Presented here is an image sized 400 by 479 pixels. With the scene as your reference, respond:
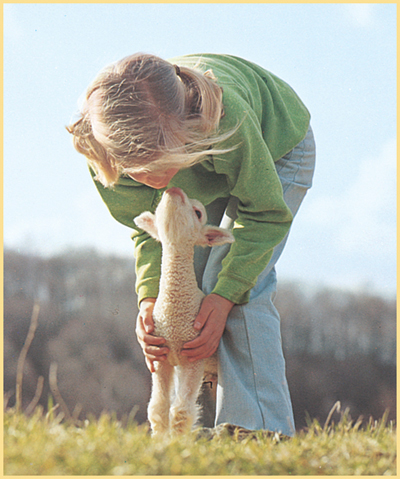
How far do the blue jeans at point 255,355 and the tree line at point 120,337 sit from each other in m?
20.2

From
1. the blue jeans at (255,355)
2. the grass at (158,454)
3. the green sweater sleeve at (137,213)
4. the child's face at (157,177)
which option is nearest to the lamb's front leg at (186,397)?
the blue jeans at (255,355)

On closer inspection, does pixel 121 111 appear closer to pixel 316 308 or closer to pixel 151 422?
pixel 151 422

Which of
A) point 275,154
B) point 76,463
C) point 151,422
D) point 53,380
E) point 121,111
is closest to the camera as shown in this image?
point 76,463

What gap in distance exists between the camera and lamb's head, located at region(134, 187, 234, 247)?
6.40 ft

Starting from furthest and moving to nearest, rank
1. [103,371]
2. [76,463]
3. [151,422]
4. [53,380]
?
[103,371], [151,422], [53,380], [76,463]

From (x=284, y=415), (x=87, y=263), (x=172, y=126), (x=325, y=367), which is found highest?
(x=172, y=126)

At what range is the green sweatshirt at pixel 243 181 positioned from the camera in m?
2.07

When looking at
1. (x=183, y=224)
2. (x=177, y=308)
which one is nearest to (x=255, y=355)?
(x=177, y=308)

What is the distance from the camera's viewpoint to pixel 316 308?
2425cm

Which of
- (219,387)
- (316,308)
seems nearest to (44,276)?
(316,308)

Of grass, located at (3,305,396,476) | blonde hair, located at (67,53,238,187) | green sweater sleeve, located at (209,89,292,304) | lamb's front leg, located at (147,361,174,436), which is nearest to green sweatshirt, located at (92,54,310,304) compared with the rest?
green sweater sleeve, located at (209,89,292,304)

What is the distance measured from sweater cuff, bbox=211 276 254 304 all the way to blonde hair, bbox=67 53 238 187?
19.7 inches

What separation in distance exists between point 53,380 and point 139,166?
801mm

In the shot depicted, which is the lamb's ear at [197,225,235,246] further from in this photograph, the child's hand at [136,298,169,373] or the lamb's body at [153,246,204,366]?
the child's hand at [136,298,169,373]
